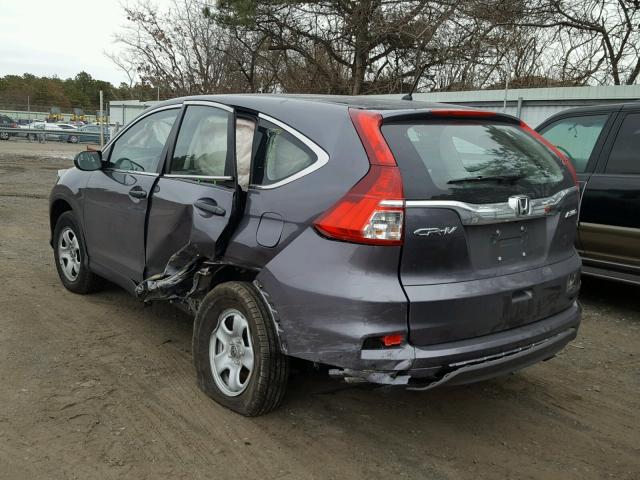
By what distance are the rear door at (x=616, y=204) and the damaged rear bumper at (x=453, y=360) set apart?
2.62 meters

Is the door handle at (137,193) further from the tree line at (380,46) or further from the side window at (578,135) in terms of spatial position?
the tree line at (380,46)

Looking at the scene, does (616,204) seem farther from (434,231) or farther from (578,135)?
(434,231)

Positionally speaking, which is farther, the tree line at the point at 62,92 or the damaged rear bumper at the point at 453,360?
the tree line at the point at 62,92

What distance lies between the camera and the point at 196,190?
3.74m

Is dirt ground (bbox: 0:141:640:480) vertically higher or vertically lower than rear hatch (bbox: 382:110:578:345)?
lower

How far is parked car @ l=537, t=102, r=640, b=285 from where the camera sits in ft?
17.2

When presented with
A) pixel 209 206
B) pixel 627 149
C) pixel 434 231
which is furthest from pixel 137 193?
pixel 627 149

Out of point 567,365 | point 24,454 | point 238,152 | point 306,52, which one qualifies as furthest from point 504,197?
point 306,52

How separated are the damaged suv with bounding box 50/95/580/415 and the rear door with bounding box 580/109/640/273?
6.46ft

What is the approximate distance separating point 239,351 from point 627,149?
4.07m

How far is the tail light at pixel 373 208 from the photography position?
275 cm

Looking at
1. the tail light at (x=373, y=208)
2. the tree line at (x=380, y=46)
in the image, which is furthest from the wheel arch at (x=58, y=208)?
the tree line at (x=380, y=46)

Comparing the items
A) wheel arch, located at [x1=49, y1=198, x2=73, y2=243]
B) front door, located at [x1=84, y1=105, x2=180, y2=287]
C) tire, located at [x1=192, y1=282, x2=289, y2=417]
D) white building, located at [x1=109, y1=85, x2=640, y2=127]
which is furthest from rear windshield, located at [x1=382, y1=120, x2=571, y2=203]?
white building, located at [x1=109, y1=85, x2=640, y2=127]

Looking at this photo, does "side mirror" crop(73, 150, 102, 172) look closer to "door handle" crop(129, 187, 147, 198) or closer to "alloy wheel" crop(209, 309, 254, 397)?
"door handle" crop(129, 187, 147, 198)
